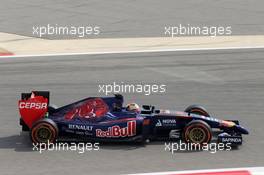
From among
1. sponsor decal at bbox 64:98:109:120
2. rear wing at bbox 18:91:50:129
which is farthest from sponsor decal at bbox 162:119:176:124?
rear wing at bbox 18:91:50:129

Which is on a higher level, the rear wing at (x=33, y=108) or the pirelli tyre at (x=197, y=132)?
the rear wing at (x=33, y=108)

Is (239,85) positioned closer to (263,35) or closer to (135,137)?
(135,137)

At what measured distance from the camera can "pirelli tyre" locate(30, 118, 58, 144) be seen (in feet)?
45.6

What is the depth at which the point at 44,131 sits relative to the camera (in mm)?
13930

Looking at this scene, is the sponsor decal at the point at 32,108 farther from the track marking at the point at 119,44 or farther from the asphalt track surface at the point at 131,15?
the asphalt track surface at the point at 131,15

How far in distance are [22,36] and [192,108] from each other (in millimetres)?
13693

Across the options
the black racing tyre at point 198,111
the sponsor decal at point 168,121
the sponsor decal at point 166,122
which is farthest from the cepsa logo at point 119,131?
the black racing tyre at point 198,111

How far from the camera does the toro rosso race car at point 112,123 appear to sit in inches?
545

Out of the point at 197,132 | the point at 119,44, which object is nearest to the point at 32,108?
the point at 197,132

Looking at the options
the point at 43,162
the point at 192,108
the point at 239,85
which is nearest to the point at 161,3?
the point at 239,85

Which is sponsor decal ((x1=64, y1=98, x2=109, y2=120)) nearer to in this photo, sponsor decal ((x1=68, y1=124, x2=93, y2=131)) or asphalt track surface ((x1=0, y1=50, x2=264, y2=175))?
sponsor decal ((x1=68, y1=124, x2=93, y2=131))

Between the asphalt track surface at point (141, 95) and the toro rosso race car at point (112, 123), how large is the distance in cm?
30

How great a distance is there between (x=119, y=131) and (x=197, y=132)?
164 centimetres

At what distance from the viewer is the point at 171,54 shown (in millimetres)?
23766
